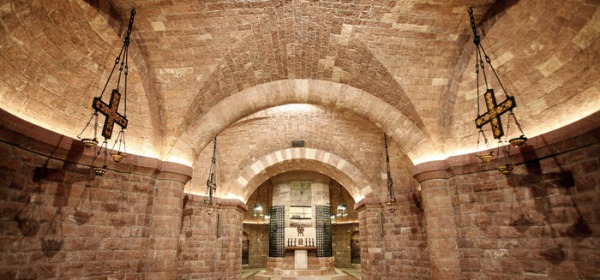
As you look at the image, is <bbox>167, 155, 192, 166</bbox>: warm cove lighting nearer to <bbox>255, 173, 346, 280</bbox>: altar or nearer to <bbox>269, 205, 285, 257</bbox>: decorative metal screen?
<bbox>255, 173, 346, 280</bbox>: altar

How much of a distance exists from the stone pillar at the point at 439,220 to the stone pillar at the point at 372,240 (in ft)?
12.6

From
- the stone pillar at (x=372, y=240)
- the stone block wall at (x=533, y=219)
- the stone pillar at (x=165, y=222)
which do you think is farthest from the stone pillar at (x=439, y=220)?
the stone pillar at (x=165, y=222)

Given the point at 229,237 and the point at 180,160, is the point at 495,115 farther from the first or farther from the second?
the point at 229,237

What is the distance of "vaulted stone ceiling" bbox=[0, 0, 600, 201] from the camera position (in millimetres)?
4246

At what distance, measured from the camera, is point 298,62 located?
617 centimetres

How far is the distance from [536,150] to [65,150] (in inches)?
277

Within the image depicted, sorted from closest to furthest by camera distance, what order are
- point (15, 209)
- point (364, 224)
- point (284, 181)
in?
point (15, 209) < point (364, 224) < point (284, 181)

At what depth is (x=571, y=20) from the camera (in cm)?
411

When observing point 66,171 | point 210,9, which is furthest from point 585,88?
point 66,171

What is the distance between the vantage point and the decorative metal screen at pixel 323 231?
1466 cm

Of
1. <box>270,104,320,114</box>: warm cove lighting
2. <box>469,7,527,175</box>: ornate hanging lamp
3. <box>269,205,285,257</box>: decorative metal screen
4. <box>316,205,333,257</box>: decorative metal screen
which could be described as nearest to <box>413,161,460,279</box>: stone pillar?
<box>469,7,527,175</box>: ornate hanging lamp

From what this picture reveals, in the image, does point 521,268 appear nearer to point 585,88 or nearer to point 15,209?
point 585,88

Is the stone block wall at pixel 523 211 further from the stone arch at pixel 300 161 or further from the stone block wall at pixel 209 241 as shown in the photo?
the stone block wall at pixel 209 241

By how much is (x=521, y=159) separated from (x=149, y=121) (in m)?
6.49
